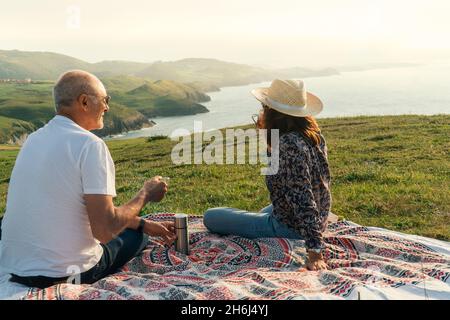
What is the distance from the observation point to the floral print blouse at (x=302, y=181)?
212 inches

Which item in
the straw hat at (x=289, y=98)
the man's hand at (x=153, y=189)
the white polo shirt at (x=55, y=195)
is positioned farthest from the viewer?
the straw hat at (x=289, y=98)

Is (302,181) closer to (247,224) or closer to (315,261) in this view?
(315,261)

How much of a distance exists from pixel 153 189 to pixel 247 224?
153cm

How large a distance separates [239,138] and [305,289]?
18664 mm

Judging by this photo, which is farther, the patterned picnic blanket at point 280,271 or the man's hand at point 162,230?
the man's hand at point 162,230

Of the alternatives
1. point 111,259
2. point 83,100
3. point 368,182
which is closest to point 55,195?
point 83,100

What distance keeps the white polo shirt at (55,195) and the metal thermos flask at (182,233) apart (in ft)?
4.69

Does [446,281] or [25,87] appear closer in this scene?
[446,281]

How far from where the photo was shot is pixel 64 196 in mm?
4457

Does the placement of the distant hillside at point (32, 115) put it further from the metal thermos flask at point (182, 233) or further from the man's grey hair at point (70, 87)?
the man's grey hair at point (70, 87)

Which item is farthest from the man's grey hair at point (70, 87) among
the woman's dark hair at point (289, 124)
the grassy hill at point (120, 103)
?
the grassy hill at point (120, 103)
